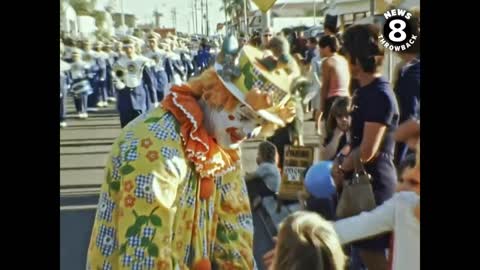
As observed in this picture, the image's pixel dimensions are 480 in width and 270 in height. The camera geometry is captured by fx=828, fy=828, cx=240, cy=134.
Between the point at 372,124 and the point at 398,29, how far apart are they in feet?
0.97

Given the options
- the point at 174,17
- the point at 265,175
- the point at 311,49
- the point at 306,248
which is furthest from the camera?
the point at 265,175

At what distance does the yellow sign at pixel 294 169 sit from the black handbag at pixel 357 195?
13 centimetres

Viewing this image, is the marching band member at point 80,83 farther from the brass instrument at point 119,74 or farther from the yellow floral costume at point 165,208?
the yellow floral costume at point 165,208

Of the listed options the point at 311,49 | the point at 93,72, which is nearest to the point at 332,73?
the point at 311,49

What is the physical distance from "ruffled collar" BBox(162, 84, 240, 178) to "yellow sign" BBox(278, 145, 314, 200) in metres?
0.61

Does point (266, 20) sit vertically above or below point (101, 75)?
above

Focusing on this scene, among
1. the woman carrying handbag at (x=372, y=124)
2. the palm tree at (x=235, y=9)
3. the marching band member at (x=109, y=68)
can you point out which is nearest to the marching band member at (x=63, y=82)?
the marching band member at (x=109, y=68)

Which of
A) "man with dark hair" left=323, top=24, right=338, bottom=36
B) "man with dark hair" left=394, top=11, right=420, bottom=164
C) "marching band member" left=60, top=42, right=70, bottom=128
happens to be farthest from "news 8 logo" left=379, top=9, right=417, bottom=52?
"marching band member" left=60, top=42, right=70, bottom=128

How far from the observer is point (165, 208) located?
1.81 meters

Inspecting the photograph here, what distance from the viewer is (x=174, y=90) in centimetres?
195

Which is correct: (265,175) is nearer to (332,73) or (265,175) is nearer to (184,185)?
(332,73)
